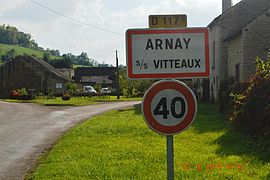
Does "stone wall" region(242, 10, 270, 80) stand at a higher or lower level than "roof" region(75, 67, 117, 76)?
lower

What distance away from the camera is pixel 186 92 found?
4.24 metres

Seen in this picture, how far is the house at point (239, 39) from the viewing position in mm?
24719

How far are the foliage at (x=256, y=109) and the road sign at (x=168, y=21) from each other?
7778 mm

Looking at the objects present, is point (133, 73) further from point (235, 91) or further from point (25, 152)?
point (235, 91)

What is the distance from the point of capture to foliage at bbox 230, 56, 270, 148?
11.9 m

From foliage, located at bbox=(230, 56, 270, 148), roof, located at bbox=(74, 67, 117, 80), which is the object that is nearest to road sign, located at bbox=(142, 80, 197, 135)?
foliage, located at bbox=(230, 56, 270, 148)

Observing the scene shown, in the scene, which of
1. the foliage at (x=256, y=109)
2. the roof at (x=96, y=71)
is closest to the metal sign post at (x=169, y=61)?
the foliage at (x=256, y=109)

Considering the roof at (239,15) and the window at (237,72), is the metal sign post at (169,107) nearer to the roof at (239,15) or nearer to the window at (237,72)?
the window at (237,72)

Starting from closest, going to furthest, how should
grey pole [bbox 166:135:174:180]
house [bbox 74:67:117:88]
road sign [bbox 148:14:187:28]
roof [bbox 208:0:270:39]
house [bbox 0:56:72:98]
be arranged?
grey pole [bbox 166:135:174:180] → road sign [bbox 148:14:187:28] → roof [bbox 208:0:270:39] → house [bbox 0:56:72:98] → house [bbox 74:67:117:88]

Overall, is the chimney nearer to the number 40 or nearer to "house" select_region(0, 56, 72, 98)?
the number 40

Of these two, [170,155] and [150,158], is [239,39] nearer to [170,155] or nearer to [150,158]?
[150,158]

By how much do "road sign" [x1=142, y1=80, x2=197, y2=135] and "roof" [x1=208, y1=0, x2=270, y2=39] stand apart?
2765cm

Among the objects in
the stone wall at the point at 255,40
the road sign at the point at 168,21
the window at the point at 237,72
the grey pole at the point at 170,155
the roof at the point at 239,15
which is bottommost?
the grey pole at the point at 170,155

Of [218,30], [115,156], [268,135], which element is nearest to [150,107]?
[115,156]
